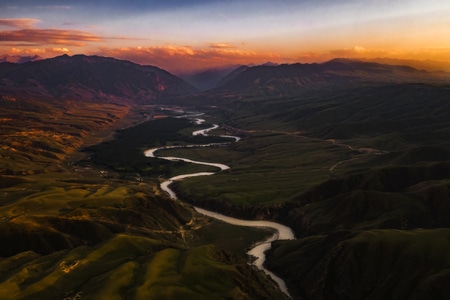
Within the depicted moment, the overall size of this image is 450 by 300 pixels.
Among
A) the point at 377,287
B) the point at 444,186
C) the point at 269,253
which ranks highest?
the point at 444,186

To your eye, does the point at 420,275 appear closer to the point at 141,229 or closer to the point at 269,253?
the point at 269,253

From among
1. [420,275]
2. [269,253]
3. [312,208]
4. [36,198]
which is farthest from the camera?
Result: [312,208]

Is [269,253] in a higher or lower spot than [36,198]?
lower

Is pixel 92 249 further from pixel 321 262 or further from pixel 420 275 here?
pixel 420 275

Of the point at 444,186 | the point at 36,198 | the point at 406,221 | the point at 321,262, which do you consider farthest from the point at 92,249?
the point at 444,186

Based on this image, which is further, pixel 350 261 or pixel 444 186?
pixel 444 186

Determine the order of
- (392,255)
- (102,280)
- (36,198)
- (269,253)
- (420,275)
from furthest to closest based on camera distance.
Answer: (36,198) < (269,253) < (392,255) < (420,275) < (102,280)

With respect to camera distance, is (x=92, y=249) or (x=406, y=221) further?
(x=406, y=221)

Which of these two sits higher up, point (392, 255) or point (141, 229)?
point (392, 255)

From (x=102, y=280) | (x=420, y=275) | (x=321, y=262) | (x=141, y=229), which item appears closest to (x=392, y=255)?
(x=420, y=275)
